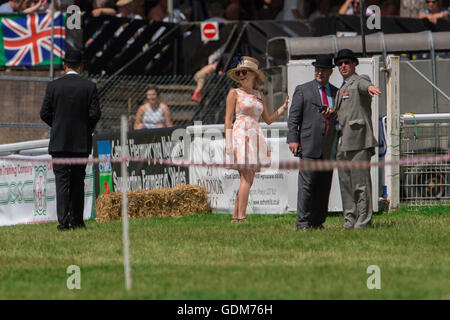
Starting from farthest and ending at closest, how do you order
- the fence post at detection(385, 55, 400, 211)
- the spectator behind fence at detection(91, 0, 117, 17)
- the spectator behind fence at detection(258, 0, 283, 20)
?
the spectator behind fence at detection(258, 0, 283, 20)
the spectator behind fence at detection(91, 0, 117, 17)
the fence post at detection(385, 55, 400, 211)

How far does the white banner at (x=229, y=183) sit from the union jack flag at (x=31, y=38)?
344 cm

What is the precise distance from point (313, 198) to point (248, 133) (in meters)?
1.52

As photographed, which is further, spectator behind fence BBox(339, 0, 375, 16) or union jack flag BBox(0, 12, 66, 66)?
spectator behind fence BBox(339, 0, 375, 16)

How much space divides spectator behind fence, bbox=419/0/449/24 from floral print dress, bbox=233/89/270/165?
761cm

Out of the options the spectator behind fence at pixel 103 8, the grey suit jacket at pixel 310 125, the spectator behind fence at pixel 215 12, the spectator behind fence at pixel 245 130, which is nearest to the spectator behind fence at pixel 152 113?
the spectator behind fence at pixel 103 8

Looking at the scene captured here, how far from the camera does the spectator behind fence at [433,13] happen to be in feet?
61.7

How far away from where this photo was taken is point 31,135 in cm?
1673

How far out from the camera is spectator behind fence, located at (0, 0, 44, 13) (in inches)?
712

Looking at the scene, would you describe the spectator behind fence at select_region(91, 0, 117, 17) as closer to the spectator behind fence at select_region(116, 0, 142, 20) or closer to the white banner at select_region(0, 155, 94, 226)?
the spectator behind fence at select_region(116, 0, 142, 20)

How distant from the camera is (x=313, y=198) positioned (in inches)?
436

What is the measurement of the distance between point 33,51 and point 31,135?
1.40 m

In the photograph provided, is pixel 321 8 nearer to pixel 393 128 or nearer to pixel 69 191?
pixel 393 128

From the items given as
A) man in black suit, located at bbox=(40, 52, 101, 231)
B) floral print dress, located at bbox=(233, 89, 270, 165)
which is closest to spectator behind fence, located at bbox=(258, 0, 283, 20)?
floral print dress, located at bbox=(233, 89, 270, 165)
